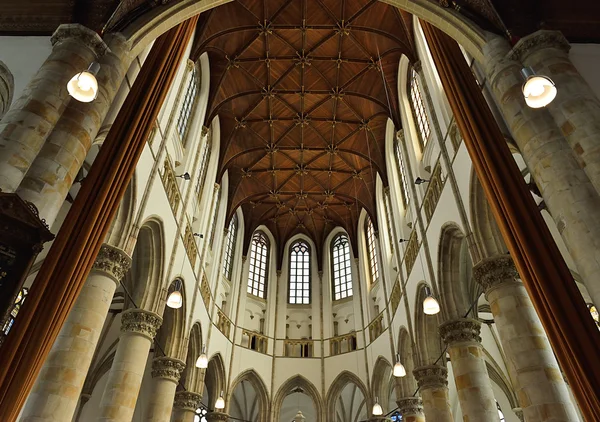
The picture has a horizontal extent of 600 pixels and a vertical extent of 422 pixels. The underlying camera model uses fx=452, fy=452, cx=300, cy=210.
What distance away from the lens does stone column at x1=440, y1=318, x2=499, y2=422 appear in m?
10.8

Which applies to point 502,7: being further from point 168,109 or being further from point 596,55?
point 168,109

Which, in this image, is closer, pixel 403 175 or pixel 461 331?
pixel 461 331

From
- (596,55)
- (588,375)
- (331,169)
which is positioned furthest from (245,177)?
(588,375)

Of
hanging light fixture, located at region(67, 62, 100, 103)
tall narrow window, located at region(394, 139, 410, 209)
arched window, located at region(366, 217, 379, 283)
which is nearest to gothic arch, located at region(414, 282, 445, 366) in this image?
tall narrow window, located at region(394, 139, 410, 209)

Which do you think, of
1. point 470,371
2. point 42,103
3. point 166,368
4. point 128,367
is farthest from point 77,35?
point 470,371

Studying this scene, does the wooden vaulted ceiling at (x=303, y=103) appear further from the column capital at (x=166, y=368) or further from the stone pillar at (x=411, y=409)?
the column capital at (x=166, y=368)

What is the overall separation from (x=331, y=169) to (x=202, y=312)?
10.8m

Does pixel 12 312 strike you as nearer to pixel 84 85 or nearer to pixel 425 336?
pixel 84 85

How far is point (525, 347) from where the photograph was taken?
8.55 meters

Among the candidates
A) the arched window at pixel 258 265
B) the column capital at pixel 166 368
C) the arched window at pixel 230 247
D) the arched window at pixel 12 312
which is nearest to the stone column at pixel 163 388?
the column capital at pixel 166 368

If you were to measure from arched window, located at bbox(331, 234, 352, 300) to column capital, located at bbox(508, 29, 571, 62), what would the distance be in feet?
62.2

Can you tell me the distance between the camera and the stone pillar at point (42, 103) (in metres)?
5.79

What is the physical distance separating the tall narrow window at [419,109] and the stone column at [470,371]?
21.0ft

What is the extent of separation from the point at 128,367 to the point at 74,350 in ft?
10.8
